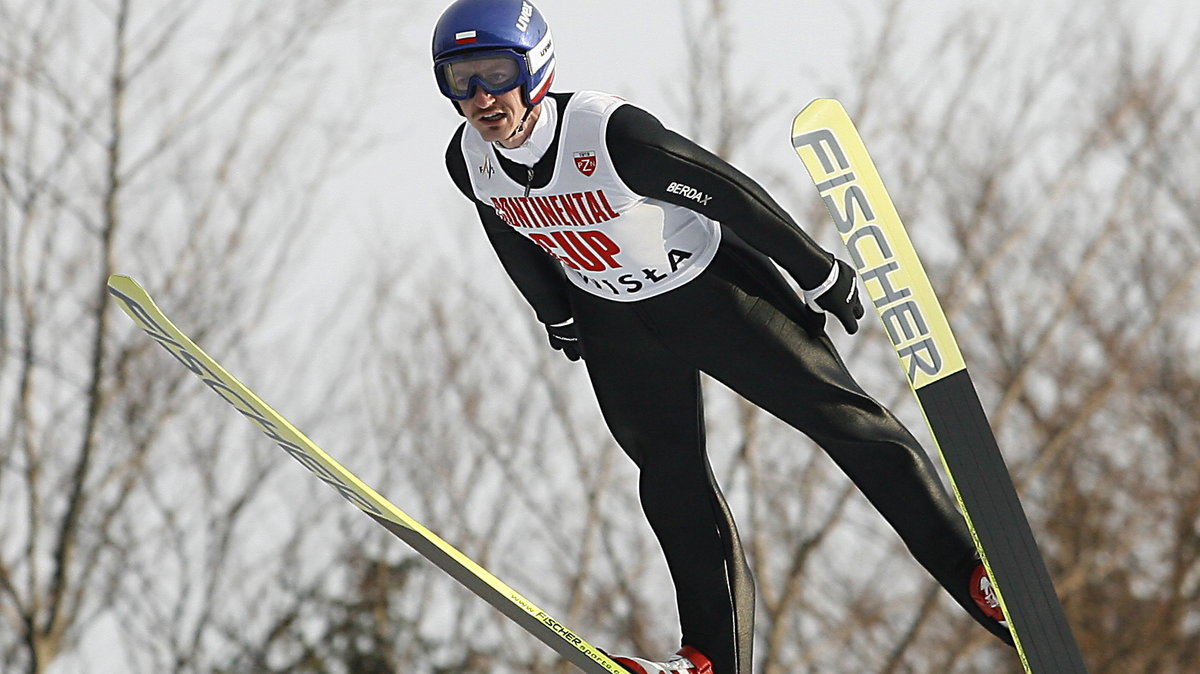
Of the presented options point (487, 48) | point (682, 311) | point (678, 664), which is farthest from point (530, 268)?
point (678, 664)

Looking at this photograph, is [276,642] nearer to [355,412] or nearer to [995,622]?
[355,412]

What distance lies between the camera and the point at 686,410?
3.33m

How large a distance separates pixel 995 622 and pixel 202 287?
7.18m

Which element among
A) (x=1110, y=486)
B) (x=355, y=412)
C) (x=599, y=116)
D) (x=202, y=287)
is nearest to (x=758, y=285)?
(x=599, y=116)

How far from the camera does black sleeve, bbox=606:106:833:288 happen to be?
2.96 meters

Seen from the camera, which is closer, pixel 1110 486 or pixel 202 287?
pixel 202 287

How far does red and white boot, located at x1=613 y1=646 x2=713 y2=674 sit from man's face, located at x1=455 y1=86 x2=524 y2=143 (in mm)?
1162

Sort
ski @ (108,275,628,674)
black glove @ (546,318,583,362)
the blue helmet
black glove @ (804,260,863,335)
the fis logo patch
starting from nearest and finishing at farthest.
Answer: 1. the blue helmet
2. the fis logo patch
3. black glove @ (804,260,863,335)
4. ski @ (108,275,628,674)
5. black glove @ (546,318,583,362)

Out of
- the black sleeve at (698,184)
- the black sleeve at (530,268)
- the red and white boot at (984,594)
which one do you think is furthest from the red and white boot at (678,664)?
the black sleeve at (698,184)

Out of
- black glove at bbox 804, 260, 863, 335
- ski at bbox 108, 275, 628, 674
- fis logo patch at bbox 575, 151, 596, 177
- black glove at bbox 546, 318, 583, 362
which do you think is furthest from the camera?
black glove at bbox 546, 318, 583, 362

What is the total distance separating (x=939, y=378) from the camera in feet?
9.91

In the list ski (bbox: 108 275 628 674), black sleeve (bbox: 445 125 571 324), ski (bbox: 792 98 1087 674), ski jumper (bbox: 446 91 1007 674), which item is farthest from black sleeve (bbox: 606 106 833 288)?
ski (bbox: 108 275 628 674)

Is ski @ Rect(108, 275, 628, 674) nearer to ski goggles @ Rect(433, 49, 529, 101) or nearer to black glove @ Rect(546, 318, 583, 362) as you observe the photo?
black glove @ Rect(546, 318, 583, 362)

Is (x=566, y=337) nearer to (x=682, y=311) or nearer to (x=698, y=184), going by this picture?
(x=682, y=311)
